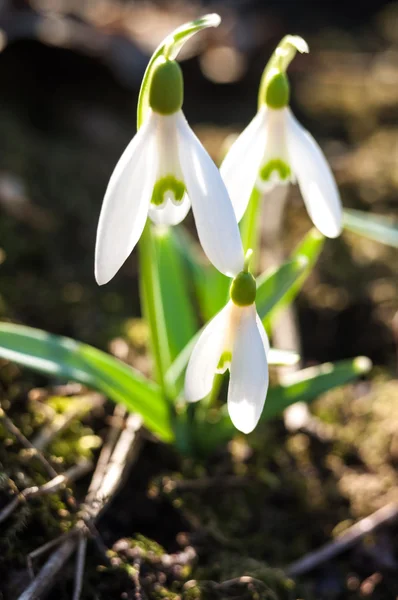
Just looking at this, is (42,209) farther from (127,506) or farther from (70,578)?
(70,578)

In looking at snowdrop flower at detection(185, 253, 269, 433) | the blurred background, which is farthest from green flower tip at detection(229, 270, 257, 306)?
the blurred background

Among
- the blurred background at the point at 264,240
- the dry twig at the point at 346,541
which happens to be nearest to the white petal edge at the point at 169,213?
the blurred background at the point at 264,240

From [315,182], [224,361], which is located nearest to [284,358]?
[224,361]

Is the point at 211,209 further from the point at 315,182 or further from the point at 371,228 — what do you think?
the point at 371,228

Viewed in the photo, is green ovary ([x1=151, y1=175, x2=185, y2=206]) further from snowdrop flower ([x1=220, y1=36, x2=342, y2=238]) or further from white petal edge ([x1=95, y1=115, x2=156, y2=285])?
snowdrop flower ([x1=220, y1=36, x2=342, y2=238])

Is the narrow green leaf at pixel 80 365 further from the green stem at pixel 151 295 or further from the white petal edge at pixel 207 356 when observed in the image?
the white petal edge at pixel 207 356

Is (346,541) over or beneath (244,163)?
beneath

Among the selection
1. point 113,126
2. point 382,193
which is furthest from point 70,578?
point 113,126
